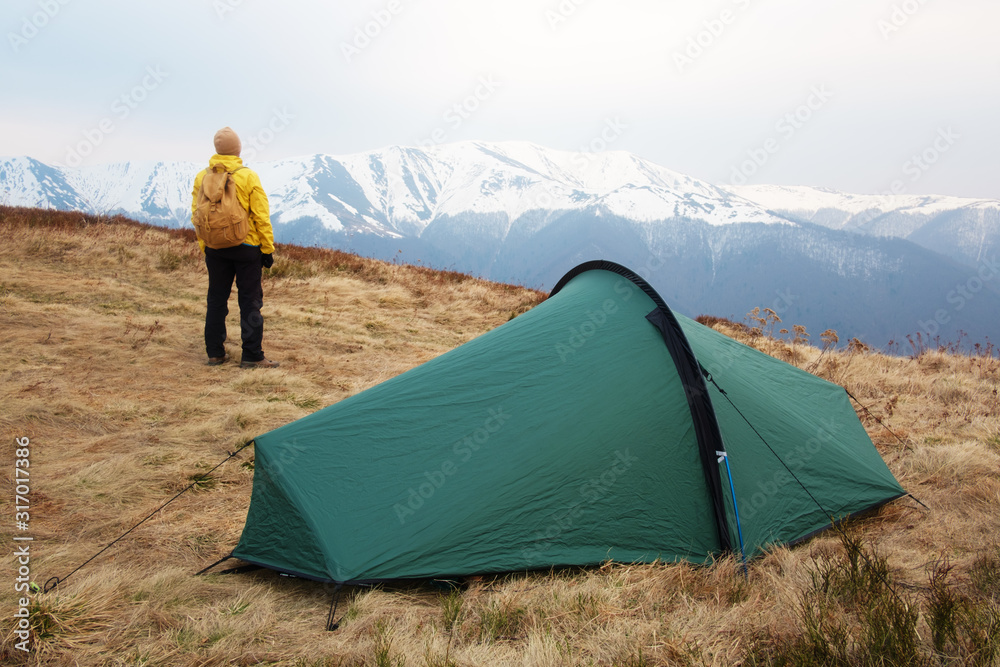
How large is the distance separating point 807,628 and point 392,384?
2.67m

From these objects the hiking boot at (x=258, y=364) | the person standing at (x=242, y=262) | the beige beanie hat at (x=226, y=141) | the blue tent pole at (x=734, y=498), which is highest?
the beige beanie hat at (x=226, y=141)

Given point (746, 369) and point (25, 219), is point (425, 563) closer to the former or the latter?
point (746, 369)

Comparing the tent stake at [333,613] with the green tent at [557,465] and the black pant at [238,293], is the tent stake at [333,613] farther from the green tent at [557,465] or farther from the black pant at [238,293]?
the black pant at [238,293]

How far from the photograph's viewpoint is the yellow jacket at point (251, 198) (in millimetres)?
5891

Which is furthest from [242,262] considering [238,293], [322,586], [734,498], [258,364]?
[734,498]

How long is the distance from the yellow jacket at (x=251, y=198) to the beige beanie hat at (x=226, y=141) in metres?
0.05

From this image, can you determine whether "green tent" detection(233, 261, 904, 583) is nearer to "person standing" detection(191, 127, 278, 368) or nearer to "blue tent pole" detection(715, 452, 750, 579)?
"blue tent pole" detection(715, 452, 750, 579)

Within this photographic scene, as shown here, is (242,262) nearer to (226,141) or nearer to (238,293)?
(238,293)

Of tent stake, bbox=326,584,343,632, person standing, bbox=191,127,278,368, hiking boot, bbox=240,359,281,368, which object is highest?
person standing, bbox=191,127,278,368

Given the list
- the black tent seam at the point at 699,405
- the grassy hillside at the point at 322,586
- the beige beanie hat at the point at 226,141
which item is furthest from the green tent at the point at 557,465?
the beige beanie hat at the point at 226,141

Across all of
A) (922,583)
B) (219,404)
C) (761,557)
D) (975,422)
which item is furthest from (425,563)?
(975,422)

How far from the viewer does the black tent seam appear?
3.12 meters

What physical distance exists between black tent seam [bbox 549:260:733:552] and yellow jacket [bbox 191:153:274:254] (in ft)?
14.2

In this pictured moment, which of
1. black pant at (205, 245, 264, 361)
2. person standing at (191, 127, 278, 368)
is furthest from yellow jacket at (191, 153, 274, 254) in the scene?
black pant at (205, 245, 264, 361)
